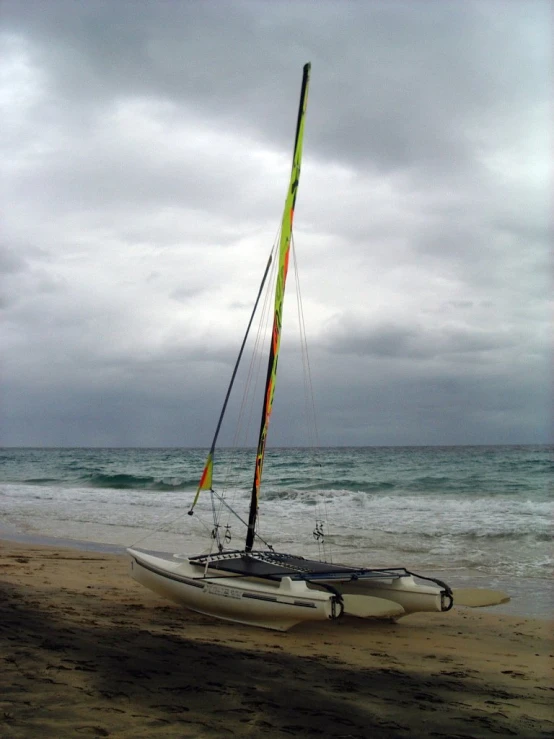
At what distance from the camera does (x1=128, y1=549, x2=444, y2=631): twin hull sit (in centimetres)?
742

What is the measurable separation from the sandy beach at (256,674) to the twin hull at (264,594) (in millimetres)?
214

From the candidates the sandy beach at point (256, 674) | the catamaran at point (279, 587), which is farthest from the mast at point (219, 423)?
the sandy beach at point (256, 674)

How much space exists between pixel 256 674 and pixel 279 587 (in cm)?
220

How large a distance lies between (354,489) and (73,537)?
689 inches

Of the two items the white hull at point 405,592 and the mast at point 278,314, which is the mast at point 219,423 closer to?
the mast at point 278,314

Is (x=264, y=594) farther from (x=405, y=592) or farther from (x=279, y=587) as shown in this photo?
(x=405, y=592)

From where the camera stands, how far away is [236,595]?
7953 mm

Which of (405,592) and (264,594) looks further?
(405,592)

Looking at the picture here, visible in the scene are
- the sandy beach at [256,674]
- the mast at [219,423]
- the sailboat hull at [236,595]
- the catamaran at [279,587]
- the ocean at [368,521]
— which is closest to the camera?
the sandy beach at [256,674]

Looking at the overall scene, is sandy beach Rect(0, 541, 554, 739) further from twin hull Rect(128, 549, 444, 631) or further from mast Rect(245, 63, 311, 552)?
mast Rect(245, 63, 311, 552)

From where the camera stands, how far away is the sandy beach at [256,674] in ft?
14.6

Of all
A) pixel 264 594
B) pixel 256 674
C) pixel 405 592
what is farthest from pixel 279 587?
pixel 256 674

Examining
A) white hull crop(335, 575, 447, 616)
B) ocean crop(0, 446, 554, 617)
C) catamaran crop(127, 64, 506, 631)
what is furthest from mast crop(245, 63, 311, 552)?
white hull crop(335, 575, 447, 616)

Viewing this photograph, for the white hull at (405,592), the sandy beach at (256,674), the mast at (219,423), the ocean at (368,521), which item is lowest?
the ocean at (368,521)
